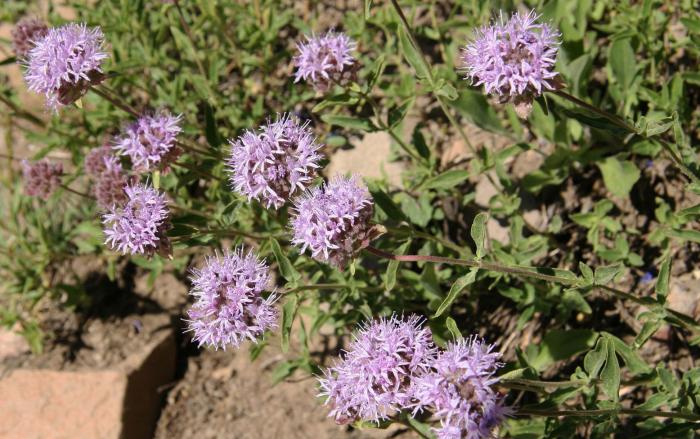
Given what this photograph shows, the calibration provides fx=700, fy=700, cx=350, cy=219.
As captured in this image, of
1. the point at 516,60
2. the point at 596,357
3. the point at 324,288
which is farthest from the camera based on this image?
the point at 324,288

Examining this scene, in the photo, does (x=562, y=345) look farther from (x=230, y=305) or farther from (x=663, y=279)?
(x=230, y=305)

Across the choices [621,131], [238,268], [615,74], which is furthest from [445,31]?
[238,268]

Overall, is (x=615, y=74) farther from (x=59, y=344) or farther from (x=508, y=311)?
(x=59, y=344)

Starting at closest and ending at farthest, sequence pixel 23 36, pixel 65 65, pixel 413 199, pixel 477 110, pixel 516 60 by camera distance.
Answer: pixel 516 60 < pixel 65 65 < pixel 413 199 < pixel 477 110 < pixel 23 36

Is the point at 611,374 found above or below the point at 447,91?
below

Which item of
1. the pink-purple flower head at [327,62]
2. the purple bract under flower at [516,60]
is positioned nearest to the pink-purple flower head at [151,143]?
the pink-purple flower head at [327,62]

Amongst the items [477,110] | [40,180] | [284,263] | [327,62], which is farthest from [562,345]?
[40,180]
